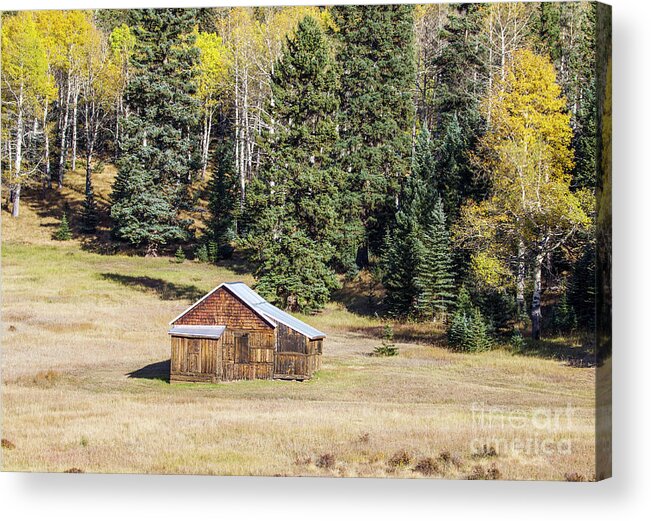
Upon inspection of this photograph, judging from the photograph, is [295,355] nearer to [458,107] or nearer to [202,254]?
[202,254]

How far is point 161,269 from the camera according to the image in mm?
21547

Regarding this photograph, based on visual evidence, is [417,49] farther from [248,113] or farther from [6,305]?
[6,305]

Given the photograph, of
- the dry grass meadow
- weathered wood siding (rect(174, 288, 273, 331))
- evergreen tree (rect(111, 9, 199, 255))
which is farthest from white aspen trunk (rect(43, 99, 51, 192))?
weathered wood siding (rect(174, 288, 273, 331))

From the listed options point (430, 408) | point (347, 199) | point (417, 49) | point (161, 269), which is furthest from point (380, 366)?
point (417, 49)

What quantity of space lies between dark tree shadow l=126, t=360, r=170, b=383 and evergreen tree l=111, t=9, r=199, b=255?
2.59 m

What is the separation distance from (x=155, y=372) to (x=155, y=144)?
16.1 ft

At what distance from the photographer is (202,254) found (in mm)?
21469

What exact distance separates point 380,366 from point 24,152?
344 inches

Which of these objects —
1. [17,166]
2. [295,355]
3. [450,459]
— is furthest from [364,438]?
[17,166]

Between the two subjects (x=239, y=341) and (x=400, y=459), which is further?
(x=239, y=341)

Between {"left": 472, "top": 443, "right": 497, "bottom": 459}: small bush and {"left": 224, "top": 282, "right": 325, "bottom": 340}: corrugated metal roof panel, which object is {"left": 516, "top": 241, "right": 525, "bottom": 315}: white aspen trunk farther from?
{"left": 224, "top": 282, "right": 325, "bottom": 340}: corrugated metal roof panel

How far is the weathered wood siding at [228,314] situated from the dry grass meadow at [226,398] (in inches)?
16.0

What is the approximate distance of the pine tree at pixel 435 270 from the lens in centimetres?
2011

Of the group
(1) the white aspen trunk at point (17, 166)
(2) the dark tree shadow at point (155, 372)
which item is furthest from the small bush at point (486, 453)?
(1) the white aspen trunk at point (17, 166)
